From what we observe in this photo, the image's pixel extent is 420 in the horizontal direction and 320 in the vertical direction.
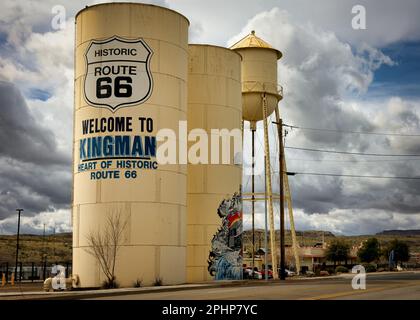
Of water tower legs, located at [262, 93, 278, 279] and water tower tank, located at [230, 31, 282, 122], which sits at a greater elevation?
water tower tank, located at [230, 31, 282, 122]

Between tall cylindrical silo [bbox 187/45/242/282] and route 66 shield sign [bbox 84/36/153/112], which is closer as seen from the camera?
route 66 shield sign [bbox 84/36/153/112]

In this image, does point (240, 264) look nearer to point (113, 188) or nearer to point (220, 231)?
point (220, 231)

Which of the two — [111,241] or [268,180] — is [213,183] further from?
[268,180]

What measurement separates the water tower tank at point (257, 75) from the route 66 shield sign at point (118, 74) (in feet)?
57.5

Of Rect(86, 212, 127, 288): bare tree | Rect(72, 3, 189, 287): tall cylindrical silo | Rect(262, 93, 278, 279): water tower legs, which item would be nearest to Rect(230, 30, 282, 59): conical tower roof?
Rect(262, 93, 278, 279): water tower legs

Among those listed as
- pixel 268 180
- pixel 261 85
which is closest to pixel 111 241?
pixel 268 180

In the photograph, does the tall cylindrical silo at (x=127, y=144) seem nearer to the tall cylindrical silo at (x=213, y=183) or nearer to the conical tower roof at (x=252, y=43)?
the tall cylindrical silo at (x=213, y=183)

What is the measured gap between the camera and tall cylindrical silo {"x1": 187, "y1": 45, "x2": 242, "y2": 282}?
1762 inches

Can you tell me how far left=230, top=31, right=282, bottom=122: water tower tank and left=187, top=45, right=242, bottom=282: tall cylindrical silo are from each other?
24.5 ft

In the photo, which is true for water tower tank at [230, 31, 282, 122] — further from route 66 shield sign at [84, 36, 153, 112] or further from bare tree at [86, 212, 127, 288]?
bare tree at [86, 212, 127, 288]

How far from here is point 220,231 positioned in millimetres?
45375

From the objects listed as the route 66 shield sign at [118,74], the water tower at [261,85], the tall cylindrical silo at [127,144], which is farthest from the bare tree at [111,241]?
the water tower at [261,85]

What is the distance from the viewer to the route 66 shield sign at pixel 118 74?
3722 cm
